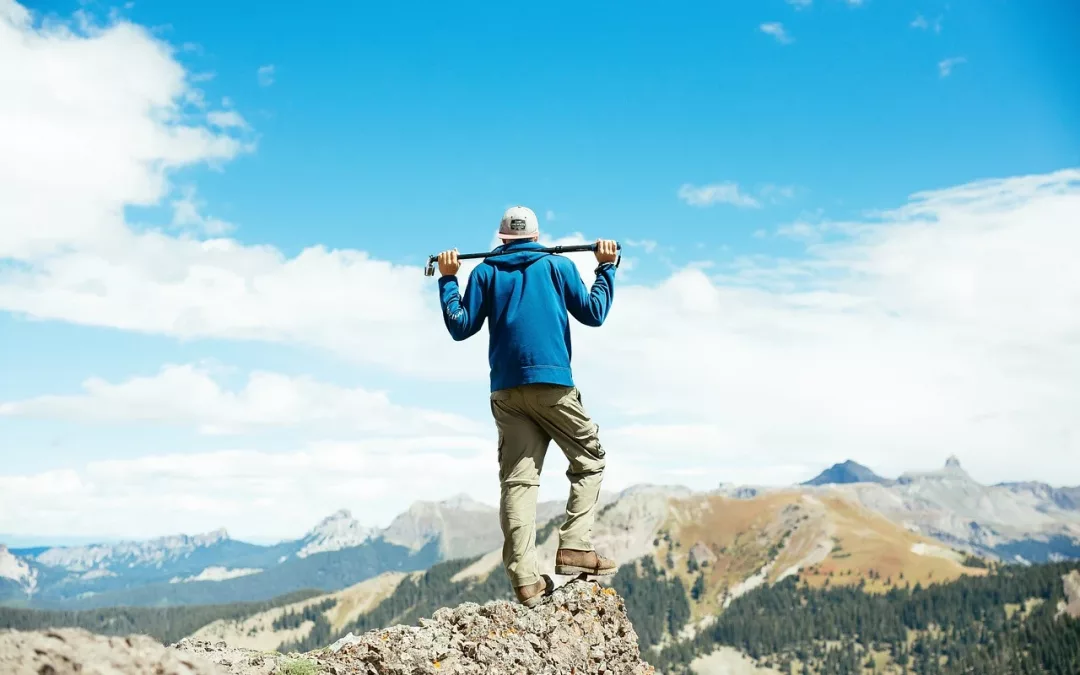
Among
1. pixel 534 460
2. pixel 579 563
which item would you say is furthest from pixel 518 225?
pixel 579 563

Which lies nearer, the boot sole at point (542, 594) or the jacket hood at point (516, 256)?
the boot sole at point (542, 594)

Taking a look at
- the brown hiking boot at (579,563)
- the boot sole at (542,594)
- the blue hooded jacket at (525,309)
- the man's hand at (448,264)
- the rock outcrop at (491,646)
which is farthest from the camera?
the man's hand at (448,264)

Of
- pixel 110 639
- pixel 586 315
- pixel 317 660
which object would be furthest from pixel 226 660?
pixel 586 315

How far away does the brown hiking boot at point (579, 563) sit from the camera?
9.46 meters

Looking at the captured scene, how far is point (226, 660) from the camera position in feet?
27.2

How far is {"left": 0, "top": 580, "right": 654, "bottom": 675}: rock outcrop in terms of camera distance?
7.82 m

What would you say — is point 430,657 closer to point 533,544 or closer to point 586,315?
point 533,544

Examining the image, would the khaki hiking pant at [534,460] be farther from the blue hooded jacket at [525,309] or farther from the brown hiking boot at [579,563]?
the blue hooded jacket at [525,309]

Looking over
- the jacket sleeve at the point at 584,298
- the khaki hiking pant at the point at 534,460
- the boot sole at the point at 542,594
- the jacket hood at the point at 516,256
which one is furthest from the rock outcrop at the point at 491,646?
the jacket hood at the point at 516,256

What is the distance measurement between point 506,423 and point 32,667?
536 centimetres

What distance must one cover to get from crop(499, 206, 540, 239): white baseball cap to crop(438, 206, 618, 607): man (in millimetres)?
11

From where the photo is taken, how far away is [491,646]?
8031 mm

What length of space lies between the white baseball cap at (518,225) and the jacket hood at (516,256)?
0.10 metres

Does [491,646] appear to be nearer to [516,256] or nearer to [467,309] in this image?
[467,309]
